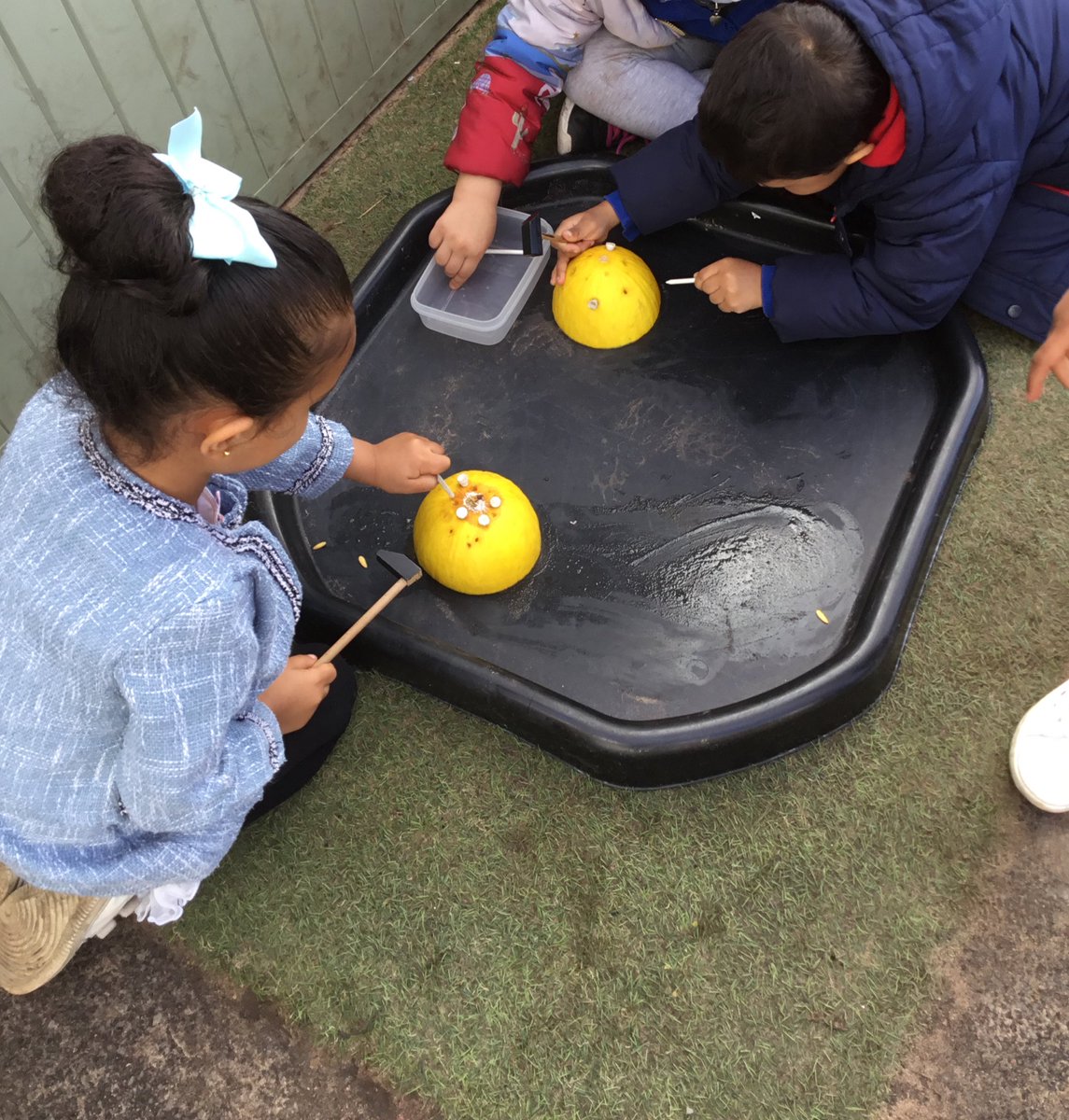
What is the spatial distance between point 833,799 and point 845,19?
0.93 meters

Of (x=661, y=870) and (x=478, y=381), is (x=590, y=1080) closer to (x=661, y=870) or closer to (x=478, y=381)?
(x=661, y=870)

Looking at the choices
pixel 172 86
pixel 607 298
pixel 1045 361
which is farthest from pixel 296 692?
pixel 172 86

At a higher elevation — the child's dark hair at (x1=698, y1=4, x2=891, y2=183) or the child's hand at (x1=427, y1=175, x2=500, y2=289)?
the child's dark hair at (x1=698, y1=4, x2=891, y2=183)

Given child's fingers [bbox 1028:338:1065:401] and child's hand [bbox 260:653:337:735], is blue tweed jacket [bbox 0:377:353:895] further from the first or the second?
child's fingers [bbox 1028:338:1065:401]

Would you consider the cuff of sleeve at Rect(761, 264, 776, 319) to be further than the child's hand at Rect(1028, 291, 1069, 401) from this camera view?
Yes

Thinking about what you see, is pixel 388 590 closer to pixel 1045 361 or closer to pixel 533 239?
pixel 533 239

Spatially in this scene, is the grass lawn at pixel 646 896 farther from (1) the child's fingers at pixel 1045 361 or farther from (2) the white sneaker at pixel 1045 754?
(1) the child's fingers at pixel 1045 361

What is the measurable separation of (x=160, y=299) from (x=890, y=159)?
94 centimetres

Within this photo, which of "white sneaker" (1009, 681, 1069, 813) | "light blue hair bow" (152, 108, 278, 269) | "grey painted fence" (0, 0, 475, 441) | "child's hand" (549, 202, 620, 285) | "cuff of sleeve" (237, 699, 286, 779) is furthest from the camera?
"child's hand" (549, 202, 620, 285)

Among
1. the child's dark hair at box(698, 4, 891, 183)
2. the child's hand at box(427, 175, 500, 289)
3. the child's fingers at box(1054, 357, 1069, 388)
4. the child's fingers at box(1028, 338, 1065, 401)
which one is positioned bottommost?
the child's fingers at box(1054, 357, 1069, 388)

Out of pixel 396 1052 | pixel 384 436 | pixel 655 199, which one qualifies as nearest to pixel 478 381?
pixel 384 436

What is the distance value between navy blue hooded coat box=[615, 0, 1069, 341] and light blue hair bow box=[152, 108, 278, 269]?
76 centimetres

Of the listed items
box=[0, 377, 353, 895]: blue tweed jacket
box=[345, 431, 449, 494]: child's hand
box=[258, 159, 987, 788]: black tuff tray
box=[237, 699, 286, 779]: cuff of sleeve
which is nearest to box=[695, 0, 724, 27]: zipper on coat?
box=[258, 159, 987, 788]: black tuff tray

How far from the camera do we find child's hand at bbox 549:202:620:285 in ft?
5.13
